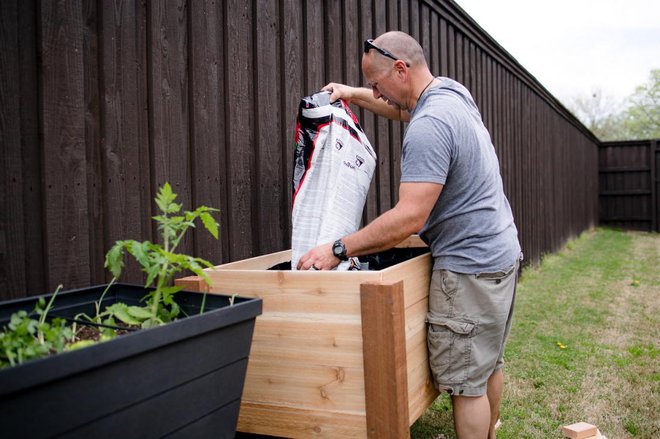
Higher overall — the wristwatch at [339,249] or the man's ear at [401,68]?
the man's ear at [401,68]

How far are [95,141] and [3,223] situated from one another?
417 mm

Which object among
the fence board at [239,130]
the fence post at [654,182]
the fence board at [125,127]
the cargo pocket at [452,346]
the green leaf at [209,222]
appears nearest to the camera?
the green leaf at [209,222]

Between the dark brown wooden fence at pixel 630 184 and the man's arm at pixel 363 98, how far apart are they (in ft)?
50.3

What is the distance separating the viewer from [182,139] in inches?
89.1

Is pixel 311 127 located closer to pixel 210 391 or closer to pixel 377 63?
pixel 377 63

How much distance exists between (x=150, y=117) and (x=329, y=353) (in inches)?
43.2

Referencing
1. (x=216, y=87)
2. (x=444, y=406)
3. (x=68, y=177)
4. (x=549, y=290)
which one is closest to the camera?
(x=68, y=177)

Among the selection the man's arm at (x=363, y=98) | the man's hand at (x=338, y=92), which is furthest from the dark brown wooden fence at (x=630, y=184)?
the man's hand at (x=338, y=92)

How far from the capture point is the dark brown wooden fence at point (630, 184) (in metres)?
15.6

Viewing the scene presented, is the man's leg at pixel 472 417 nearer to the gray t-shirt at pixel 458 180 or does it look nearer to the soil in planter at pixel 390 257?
the gray t-shirt at pixel 458 180

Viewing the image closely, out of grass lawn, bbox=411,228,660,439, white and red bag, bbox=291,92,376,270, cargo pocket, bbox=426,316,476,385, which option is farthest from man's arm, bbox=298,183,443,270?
grass lawn, bbox=411,228,660,439

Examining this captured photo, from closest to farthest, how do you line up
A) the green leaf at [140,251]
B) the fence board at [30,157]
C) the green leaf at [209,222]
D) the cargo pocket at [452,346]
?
the green leaf at [140,251], the green leaf at [209,222], the fence board at [30,157], the cargo pocket at [452,346]

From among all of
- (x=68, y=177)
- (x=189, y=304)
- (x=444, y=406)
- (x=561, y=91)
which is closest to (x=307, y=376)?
(x=189, y=304)

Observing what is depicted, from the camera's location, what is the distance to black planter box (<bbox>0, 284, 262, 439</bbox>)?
0.91m
